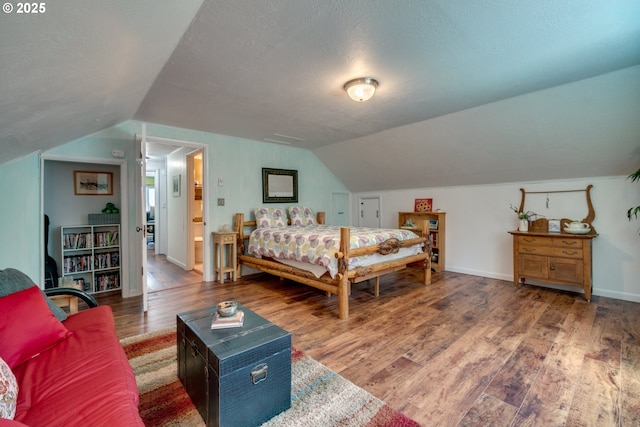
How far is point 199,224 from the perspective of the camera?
5859 millimetres

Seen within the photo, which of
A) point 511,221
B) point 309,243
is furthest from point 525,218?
point 309,243

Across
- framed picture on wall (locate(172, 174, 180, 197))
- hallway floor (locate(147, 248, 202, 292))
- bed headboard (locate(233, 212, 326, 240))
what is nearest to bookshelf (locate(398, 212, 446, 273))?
bed headboard (locate(233, 212, 326, 240))

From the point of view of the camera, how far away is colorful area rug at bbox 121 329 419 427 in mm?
1516

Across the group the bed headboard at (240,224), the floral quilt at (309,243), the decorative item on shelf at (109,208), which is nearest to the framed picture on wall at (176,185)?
the decorative item on shelf at (109,208)

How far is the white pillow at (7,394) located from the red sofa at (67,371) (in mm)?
51

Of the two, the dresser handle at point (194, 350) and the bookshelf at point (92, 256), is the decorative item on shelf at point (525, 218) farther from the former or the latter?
the bookshelf at point (92, 256)

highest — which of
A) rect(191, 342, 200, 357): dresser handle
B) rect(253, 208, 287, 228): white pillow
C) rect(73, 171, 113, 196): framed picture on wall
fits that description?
rect(73, 171, 113, 196): framed picture on wall

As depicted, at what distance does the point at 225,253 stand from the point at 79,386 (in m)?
3.54

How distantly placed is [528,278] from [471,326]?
193 cm

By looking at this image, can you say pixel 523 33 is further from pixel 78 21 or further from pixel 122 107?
pixel 122 107

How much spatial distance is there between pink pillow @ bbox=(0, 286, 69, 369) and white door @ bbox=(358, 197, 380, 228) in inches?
212

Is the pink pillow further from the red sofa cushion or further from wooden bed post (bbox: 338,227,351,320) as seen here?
wooden bed post (bbox: 338,227,351,320)

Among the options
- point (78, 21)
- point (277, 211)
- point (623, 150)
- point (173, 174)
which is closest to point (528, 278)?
point (623, 150)

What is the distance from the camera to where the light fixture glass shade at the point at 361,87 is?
2.60m
